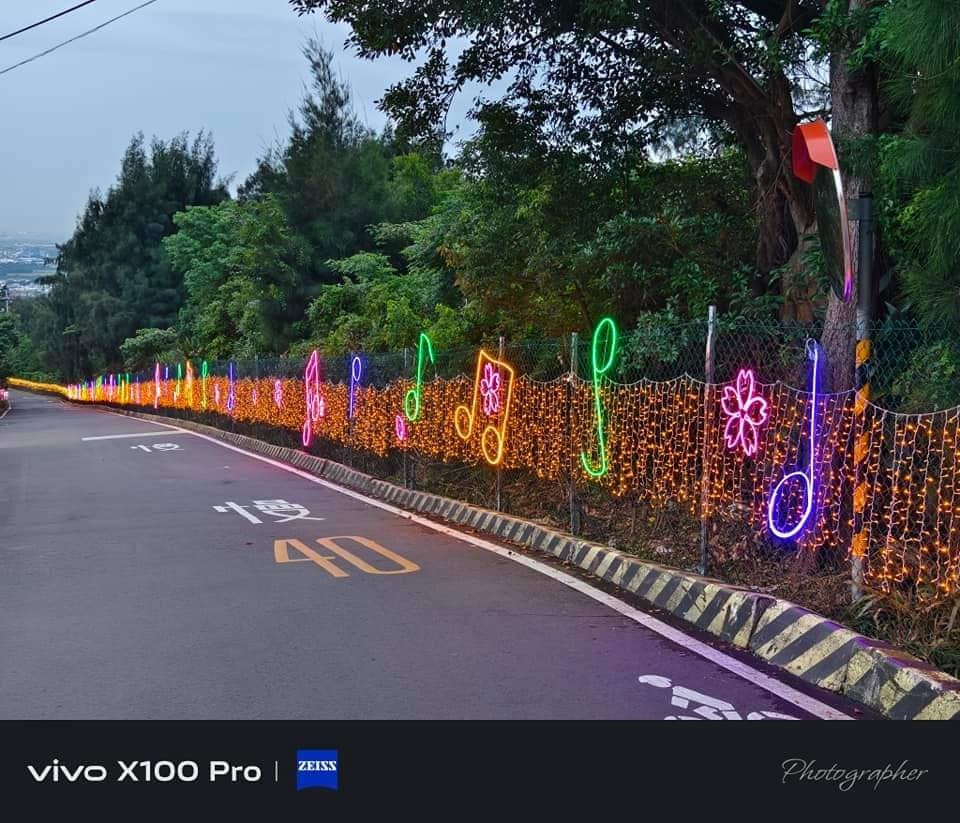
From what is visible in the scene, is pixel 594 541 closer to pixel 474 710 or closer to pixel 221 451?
pixel 474 710

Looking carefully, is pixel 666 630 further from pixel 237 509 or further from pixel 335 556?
pixel 237 509

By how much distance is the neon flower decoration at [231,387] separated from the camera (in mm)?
28562

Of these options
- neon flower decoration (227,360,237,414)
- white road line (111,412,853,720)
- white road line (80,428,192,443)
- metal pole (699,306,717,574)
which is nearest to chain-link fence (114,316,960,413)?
metal pole (699,306,717,574)

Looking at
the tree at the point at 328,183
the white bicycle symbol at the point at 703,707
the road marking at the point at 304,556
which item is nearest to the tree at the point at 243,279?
the tree at the point at 328,183

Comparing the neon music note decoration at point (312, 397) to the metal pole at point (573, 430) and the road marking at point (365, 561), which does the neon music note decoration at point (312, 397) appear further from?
the metal pole at point (573, 430)

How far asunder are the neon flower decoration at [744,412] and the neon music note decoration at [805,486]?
36 cm

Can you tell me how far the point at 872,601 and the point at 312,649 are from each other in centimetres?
327

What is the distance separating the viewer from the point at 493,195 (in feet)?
45.8

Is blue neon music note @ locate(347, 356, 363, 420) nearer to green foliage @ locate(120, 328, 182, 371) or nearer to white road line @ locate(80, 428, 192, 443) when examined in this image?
white road line @ locate(80, 428, 192, 443)

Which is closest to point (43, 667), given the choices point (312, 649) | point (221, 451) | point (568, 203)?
point (312, 649)

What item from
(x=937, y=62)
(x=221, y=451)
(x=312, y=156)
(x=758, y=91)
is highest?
(x=312, y=156)

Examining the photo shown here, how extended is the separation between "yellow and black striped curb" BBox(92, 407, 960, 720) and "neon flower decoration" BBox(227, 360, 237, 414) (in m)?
20.3

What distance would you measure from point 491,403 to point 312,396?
8.96 metres
